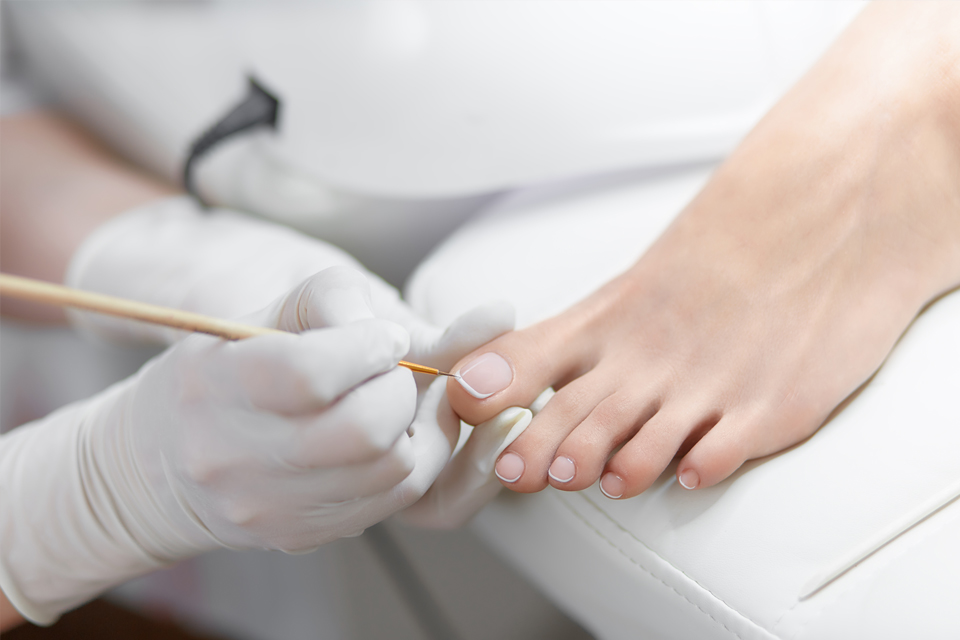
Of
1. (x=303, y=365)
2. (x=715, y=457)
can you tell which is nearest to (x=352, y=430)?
(x=303, y=365)

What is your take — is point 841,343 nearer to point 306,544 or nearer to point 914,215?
point 914,215

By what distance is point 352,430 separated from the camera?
14.1 inches

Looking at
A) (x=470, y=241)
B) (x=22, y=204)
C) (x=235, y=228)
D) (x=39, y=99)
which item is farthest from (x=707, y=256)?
(x=39, y=99)

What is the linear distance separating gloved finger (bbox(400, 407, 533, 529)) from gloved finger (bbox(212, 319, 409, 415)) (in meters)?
0.13

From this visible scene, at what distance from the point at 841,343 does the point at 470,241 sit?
352 mm

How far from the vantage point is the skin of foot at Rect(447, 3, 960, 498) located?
52 centimetres

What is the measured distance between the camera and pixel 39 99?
1056 mm

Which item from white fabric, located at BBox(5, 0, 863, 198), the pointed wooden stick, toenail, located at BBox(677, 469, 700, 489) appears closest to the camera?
the pointed wooden stick

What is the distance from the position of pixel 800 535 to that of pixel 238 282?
0.55 metres

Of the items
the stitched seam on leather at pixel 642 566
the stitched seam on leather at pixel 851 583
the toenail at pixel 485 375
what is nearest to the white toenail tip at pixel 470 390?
the toenail at pixel 485 375

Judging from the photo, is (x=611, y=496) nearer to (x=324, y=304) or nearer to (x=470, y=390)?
(x=470, y=390)

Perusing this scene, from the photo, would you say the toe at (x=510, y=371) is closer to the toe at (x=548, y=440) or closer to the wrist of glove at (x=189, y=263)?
the toe at (x=548, y=440)

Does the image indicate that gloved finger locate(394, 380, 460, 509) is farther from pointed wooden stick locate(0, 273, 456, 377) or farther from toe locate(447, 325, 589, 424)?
pointed wooden stick locate(0, 273, 456, 377)

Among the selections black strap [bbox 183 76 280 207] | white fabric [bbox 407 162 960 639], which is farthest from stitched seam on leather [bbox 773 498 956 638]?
black strap [bbox 183 76 280 207]
